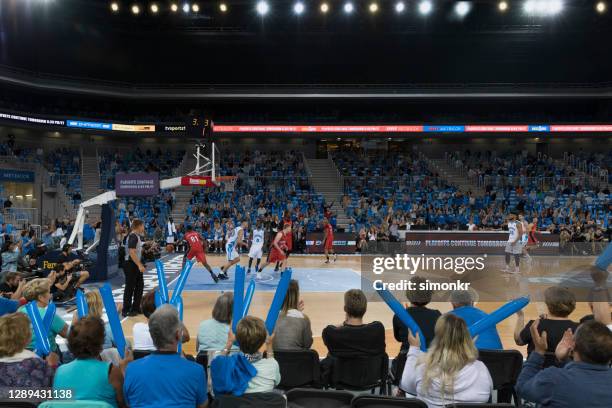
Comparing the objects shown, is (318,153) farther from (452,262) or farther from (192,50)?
(452,262)

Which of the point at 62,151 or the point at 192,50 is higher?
the point at 192,50

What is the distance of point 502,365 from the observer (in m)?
4.51

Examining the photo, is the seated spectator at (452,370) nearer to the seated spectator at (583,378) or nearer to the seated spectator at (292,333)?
the seated spectator at (583,378)

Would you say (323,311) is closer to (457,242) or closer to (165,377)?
(165,377)

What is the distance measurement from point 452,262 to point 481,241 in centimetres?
834

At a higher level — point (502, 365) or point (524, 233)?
point (524, 233)

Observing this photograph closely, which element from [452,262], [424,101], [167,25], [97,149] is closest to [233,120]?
[167,25]

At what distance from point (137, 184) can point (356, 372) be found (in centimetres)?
1212

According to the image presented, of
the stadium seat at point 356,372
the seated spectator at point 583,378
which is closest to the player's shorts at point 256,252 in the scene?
the stadium seat at point 356,372

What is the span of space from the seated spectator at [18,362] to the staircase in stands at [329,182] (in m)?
26.6

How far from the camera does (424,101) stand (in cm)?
3609

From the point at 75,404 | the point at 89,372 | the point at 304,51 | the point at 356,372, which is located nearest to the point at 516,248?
the point at 356,372
